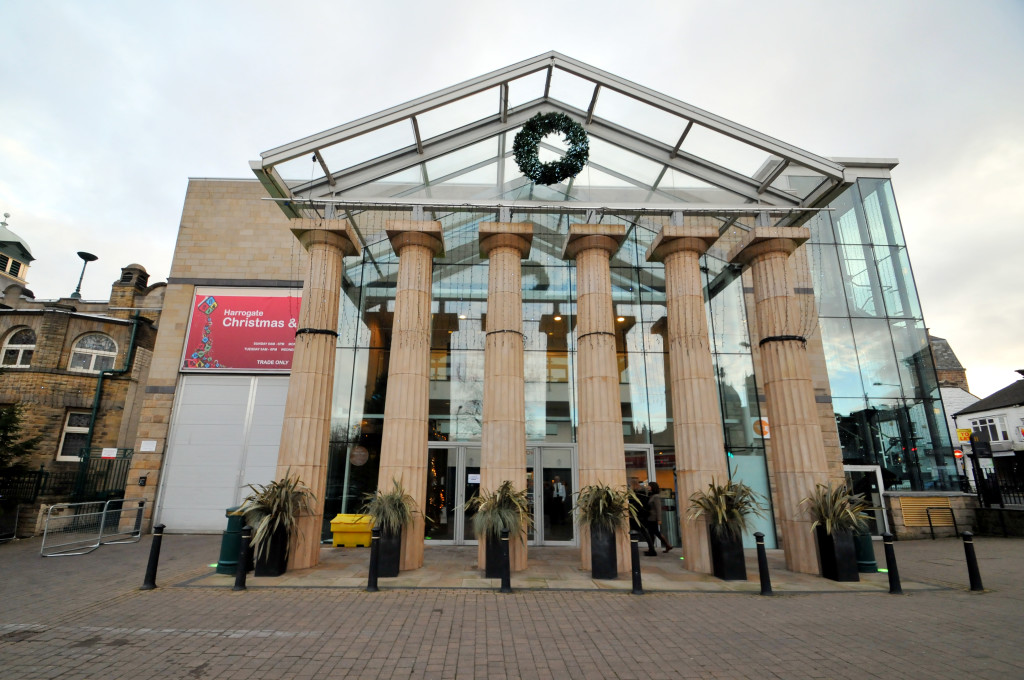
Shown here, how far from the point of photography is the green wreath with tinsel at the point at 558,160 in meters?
11.9

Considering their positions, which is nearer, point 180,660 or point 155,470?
point 180,660

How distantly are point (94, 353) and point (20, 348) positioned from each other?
2.83 m

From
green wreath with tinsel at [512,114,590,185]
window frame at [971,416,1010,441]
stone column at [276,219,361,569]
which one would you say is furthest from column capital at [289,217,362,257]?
window frame at [971,416,1010,441]

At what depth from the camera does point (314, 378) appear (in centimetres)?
1072

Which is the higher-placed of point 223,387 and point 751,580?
point 223,387

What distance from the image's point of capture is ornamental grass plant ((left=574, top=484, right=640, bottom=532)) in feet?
31.1

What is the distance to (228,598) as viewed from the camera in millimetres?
7609

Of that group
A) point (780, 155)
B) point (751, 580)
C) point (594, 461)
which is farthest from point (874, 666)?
point (780, 155)

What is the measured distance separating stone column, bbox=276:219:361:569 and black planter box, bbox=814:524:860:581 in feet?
34.0

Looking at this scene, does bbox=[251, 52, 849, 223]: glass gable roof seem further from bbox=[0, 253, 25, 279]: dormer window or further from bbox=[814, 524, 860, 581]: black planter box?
bbox=[0, 253, 25, 279]: dormer window

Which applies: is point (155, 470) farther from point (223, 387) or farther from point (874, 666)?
point (874, 666)

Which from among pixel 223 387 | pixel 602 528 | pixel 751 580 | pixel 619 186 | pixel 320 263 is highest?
pixel 619 186

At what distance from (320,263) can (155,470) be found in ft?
31.8

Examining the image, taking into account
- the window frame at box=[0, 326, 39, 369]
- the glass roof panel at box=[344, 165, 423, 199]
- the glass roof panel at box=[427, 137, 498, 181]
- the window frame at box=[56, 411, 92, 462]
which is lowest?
the window frame at box=[56, 411, 92, 462]
